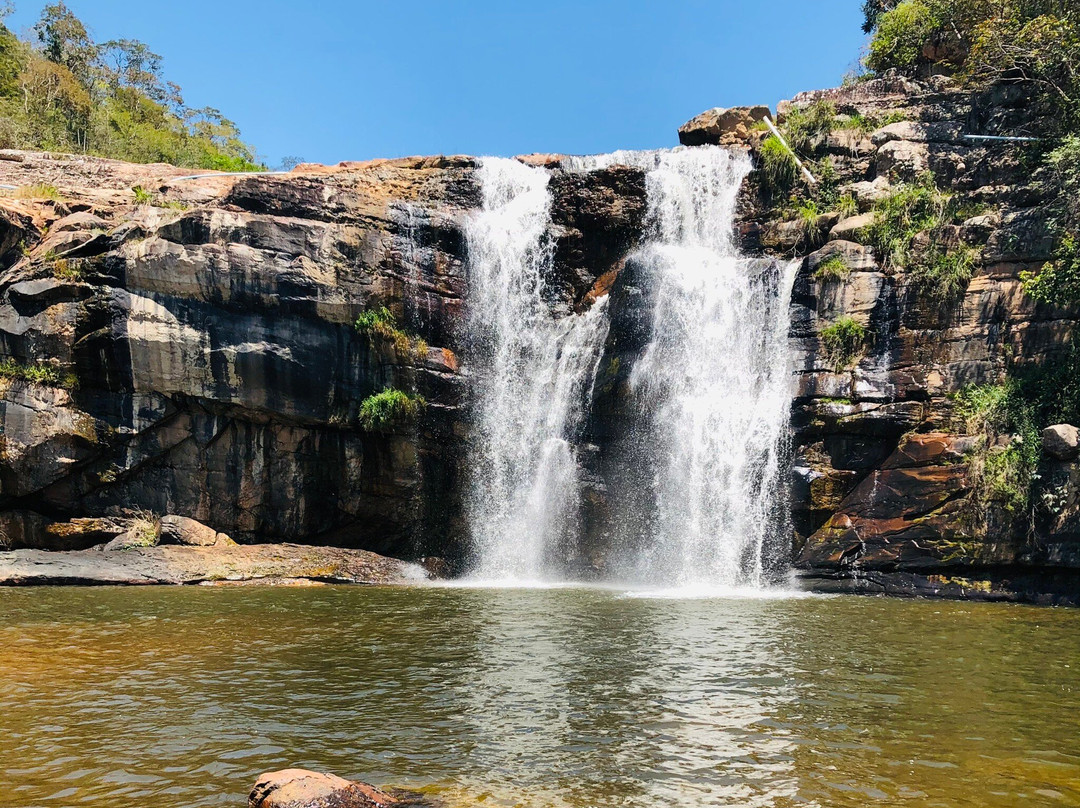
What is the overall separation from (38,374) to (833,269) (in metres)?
23.0

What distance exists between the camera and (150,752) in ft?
22.9

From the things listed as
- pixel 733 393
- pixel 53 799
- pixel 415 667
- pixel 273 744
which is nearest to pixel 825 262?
pixel 733 393

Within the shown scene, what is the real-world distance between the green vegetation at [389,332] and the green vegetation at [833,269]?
1200 centimetres

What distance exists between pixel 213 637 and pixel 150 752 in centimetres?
597

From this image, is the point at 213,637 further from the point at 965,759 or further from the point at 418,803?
the point at 965,759

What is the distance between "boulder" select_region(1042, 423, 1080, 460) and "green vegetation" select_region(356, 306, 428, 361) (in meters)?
16.8

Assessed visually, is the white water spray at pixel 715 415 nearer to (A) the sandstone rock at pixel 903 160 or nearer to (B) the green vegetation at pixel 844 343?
(B) the green vegetation at pixel 844 343

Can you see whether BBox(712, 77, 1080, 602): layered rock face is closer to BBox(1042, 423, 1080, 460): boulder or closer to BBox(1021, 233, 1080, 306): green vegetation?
BBox(1042, 423, 1080, 460): boulder

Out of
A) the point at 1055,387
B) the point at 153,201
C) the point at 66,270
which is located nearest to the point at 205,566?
the point at 66,270

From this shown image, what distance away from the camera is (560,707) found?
8.42 metres

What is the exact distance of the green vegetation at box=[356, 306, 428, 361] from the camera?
23.9 m

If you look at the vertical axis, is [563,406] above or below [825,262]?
below

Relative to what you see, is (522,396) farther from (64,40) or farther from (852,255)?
(64,40)

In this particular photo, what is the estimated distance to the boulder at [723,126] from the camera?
93.4 feet
